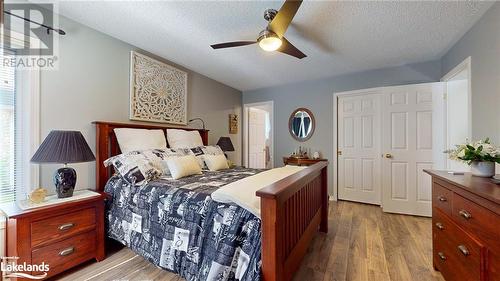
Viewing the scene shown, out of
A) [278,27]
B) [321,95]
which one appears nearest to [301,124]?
[321,95]

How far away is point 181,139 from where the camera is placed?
3150 mm

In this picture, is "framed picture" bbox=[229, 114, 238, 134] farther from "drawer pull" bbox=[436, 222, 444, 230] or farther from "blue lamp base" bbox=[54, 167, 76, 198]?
"drawer pull" bbox=[436, 222, 444, 230]

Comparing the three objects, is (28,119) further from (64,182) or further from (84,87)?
(64,182)

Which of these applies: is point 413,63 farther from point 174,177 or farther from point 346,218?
point 174,177

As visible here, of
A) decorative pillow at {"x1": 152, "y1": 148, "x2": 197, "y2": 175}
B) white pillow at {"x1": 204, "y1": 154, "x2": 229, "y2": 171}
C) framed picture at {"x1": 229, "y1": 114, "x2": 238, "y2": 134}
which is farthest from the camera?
framed picture at {"x1": 229, "y1": 114, "x2": 238, "y2": 134}

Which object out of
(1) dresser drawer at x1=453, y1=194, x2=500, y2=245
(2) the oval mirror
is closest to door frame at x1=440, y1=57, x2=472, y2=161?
(1) dresser drawer at x1=453, y1=194, x2=500, y2=245

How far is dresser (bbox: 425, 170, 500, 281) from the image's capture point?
3.57 feet

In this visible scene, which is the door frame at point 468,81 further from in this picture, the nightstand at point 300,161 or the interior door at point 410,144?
the nightstand at point 300,161

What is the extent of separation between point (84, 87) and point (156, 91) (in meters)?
0.87

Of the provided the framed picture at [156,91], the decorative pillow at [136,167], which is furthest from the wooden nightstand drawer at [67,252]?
the framed picture at [156,91]

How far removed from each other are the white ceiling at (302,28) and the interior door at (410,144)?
0.60 metres

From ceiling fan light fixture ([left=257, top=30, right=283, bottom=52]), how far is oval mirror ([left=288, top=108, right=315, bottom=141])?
2.56m

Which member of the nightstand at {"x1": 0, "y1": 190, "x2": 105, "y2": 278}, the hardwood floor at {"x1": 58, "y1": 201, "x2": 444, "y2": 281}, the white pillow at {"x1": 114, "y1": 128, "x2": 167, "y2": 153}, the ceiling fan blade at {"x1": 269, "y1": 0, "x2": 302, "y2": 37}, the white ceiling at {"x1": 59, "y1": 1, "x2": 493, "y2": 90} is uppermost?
the white ceiling at {"x1": 59, "y1": 1, "x2": 493, "y2": 90}

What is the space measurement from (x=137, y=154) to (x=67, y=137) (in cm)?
62
